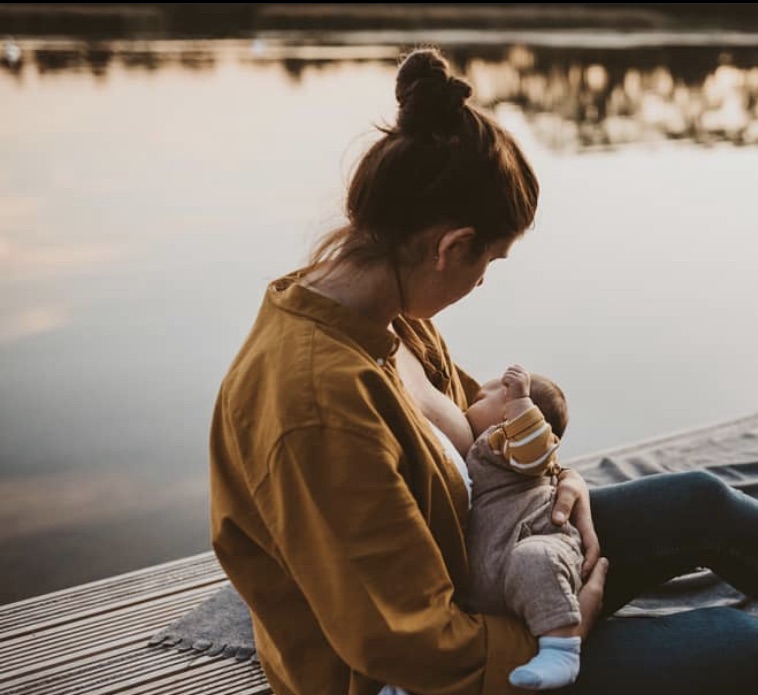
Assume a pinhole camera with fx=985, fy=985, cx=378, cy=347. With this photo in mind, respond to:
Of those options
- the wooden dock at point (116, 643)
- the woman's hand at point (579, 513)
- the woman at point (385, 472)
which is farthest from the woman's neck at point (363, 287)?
the wooden dock at point (116, 643)

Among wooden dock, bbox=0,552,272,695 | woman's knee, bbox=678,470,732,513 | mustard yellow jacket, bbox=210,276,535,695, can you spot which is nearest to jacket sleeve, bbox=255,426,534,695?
mustard yellow jacket, bbox=210,276,535,695

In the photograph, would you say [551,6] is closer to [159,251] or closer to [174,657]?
[159,251]

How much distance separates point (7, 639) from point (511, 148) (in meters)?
1.44

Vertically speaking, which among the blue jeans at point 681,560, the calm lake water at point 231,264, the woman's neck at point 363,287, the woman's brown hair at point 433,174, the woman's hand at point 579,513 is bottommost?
the calm lake water at point 231,264

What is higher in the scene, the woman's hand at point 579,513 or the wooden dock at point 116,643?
the woman's hand at point 579,513

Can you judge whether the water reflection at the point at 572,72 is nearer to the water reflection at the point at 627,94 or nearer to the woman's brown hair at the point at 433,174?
the water reflection at the point at 627,94

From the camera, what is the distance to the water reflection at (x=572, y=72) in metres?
7.64

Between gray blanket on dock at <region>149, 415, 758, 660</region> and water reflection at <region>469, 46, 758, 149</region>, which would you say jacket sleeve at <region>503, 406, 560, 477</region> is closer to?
gray blanket on dock at <region>149, 415, 758, 660</region>

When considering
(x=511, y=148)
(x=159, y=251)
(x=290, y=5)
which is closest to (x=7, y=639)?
(x=511, y=148)

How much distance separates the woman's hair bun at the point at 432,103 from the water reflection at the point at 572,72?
5697mm

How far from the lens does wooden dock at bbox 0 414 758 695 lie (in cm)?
186

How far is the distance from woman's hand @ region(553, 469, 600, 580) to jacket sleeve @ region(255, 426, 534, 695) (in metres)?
0.31

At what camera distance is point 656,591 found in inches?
83.7

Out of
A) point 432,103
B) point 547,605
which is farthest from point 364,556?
point 432,103
